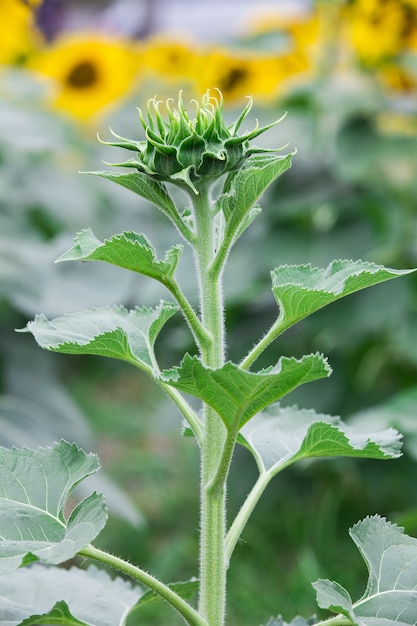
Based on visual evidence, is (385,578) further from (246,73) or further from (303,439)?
(246,73)

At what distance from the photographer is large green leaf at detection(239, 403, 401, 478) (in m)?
0.57

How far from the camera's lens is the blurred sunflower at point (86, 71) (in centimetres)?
245

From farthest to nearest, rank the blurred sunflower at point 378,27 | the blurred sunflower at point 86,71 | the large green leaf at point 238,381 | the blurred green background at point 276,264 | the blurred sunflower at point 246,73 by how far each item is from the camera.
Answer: the blurred sunflower at point 86,71 < the blurred sunflower at point 246,73 < the blurred sunflower at point 378,27 < the blurred green background at point 276,264 < the large green leaf at point 238,381

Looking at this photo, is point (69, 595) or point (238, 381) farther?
point (69, 595)

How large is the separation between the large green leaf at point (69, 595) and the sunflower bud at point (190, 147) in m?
0.28

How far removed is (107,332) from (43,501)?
12 cm

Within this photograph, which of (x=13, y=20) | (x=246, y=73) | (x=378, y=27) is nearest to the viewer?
(x=13, y=20)

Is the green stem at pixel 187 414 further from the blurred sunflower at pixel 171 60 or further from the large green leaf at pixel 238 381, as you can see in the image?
the blurred sunflower at pixel 171 60

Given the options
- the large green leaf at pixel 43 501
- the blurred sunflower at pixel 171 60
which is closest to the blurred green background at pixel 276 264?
the blurred sunflower at pixel 171 60

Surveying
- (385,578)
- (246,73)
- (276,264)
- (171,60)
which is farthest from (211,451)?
(171,60)

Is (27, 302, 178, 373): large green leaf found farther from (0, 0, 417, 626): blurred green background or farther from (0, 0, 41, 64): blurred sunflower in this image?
(0, 0, 41, 64): blurred sunflower

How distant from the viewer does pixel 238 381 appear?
51 centimetres

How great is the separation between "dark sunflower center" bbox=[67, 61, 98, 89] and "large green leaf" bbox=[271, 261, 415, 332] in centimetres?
200

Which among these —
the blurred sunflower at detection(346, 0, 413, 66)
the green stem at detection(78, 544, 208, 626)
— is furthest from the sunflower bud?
the blurred sunflower at detection(346, 0, 413, 66)
